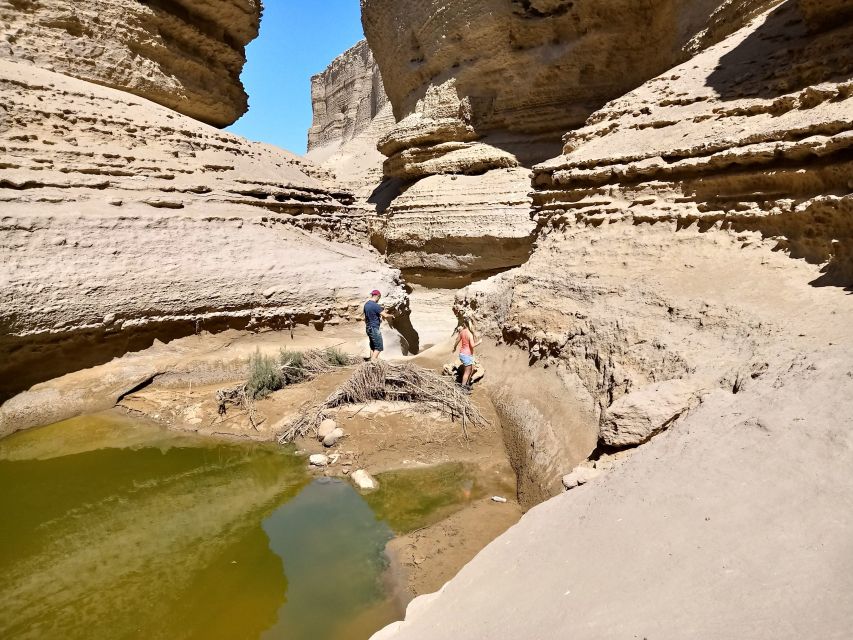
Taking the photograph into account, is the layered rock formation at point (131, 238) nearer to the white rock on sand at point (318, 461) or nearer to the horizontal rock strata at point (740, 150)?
the white rock on sand at point (318, 461)

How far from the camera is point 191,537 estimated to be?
4.20 meters

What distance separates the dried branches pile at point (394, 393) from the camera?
5.83m

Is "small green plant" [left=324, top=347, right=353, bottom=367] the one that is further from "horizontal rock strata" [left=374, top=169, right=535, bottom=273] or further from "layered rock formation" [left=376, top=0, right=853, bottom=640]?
"horizontal rock strata" [left=374, top=169, right=535, bottom=273]

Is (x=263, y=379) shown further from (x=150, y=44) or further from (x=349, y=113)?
(x=349, y=113)

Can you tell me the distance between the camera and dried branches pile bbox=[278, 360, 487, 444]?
5828 mm

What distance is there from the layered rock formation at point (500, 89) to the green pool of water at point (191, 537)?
786 cm

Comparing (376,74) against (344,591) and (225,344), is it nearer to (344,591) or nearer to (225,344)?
(225,344)

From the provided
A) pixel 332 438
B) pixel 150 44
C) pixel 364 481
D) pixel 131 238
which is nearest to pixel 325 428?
pixel 332 438

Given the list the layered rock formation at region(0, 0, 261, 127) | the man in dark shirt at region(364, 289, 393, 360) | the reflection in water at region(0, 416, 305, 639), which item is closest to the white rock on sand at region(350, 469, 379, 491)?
the reflection in water at region(0, 416, 305, 639)

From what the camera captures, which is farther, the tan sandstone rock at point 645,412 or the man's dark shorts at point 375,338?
the man's dark shorts at point 375,338

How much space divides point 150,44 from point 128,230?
19.3 ft

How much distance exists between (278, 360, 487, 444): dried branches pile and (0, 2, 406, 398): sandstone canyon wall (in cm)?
244

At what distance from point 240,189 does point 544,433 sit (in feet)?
22.7

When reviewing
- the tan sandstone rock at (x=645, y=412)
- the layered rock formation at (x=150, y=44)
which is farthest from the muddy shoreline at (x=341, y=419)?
the layered rock formation at (x=150, y=44)
